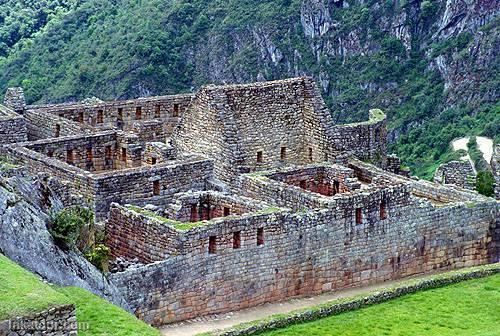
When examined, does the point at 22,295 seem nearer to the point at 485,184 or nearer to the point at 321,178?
the point at 321,178

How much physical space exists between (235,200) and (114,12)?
108m

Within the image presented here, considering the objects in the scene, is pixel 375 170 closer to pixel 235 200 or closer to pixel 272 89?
pixel 272 89

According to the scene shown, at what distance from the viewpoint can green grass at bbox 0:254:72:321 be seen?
20609 mm

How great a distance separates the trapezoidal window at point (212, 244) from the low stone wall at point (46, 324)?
7602 millimetres

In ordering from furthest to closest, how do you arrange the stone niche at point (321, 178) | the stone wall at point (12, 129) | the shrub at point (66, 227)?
the stone wall at point (12, 129), the stone niche at point (321, 178), the shrub at point (66, 227)

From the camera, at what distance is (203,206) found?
3195 centimetres

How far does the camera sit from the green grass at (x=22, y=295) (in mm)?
20609

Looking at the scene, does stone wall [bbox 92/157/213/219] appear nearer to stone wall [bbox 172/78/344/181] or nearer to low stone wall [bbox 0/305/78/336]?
stone wall [bbox 172/78/344/181]

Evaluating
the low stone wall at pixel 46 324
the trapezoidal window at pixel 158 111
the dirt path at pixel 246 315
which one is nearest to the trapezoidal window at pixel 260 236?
the dirt path at pixel 246 315

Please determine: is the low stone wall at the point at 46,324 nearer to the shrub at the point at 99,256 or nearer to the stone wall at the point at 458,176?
the shrub at the point at 99,256

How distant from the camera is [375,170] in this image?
118 ft

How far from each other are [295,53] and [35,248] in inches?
5717

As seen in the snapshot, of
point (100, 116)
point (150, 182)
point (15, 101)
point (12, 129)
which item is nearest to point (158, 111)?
point (100, 116)

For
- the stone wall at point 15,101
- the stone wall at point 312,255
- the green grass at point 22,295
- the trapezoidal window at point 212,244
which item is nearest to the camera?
the green grass at point 22,295
